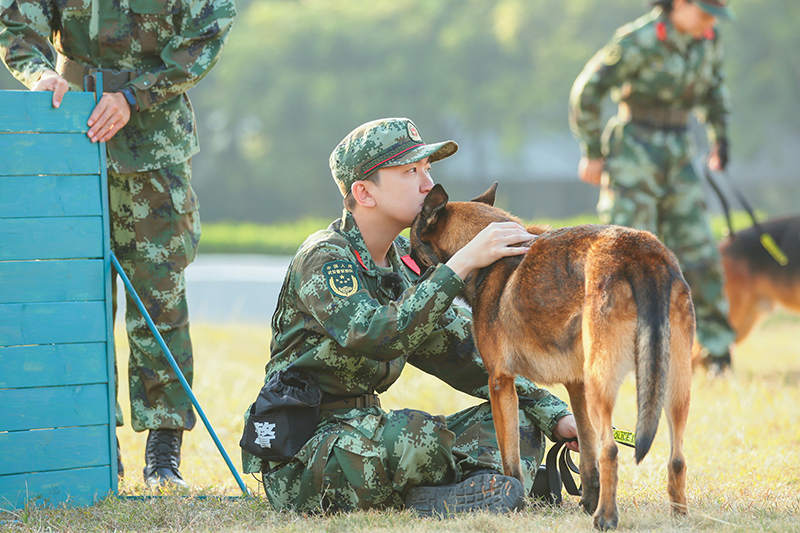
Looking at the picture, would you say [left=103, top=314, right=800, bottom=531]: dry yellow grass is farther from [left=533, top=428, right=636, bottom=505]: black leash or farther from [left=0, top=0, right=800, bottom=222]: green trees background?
[left=0, top=0, right=800, bottom=222]: green trees background

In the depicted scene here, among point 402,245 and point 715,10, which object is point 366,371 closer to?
point 402,245

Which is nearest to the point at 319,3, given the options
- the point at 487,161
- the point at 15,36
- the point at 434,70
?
the point at 434,70

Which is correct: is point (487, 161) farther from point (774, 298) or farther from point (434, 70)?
point (774, 298)

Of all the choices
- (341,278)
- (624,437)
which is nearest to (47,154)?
(341,278)

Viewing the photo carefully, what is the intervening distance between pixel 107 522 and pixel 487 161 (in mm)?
24408

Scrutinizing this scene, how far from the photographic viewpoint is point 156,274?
3412 millimetres

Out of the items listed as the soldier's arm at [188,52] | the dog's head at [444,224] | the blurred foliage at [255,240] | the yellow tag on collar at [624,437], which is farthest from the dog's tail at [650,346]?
the blurred foliage at [255,240]

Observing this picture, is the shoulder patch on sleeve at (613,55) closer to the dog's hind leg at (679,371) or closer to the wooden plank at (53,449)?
the dog's hind leg at (679,371)

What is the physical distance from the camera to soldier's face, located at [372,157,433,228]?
290 cm

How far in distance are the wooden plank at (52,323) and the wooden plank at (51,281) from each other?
0.09ft

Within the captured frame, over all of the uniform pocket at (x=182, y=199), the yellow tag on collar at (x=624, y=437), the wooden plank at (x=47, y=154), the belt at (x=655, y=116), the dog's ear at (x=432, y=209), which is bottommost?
the yellow tag on collar at (x=624, y=437)

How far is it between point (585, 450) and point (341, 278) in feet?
3.35

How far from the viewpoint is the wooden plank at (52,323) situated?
2889 millimetres

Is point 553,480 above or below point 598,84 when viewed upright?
below
